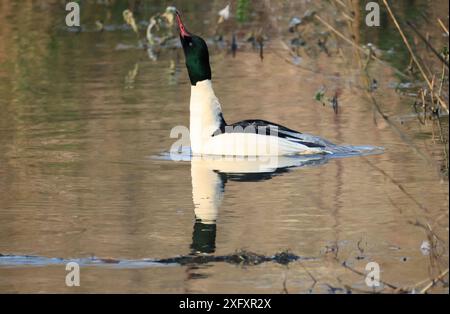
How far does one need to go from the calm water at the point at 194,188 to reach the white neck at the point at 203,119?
0.34 meters

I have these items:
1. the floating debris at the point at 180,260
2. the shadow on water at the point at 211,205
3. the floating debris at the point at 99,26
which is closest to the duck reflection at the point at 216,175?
the shadow on water at the point at 211,205

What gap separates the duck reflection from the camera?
9.02 m

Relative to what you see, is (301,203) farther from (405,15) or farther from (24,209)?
(405,15)

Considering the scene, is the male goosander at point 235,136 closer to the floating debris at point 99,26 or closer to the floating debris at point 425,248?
the floating debris at point 425,248

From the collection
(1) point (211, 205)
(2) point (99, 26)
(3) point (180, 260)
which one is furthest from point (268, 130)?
(2) point (99, 26)

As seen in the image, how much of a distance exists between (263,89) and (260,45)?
10.5 ft

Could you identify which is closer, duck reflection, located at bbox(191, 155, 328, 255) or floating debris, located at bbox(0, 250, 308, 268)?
floating debris, located at bbox(0, 250, 308, 268)

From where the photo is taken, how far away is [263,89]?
48.9 ft

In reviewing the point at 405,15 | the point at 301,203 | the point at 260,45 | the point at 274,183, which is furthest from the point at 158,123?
the point at 405,15

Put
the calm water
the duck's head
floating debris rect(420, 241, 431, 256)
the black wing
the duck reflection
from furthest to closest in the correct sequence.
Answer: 1. the duck's head
2. the black wing
3. the duck reflection
4. floating debris rect(420, 241, 431, 256)
5. the calm water

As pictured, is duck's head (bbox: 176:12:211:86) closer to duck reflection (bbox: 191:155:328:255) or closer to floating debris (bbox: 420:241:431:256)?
duck reflection (bbox: 191:155:328:255)

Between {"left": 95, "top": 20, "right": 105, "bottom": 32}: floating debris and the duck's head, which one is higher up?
{"left": 95, "top": 20, "right": 105, "bottom": 32}: floating debris

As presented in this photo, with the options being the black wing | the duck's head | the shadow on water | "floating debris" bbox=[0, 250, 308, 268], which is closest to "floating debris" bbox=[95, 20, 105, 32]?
the duck's head

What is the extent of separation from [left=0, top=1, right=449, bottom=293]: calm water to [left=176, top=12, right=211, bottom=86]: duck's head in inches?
28.3
